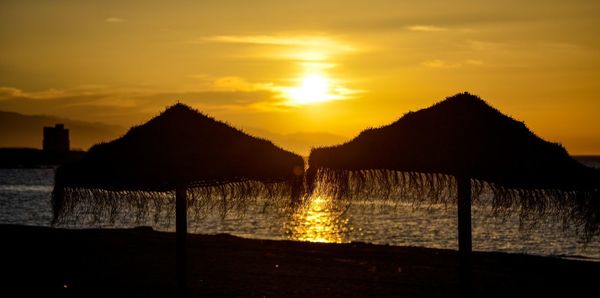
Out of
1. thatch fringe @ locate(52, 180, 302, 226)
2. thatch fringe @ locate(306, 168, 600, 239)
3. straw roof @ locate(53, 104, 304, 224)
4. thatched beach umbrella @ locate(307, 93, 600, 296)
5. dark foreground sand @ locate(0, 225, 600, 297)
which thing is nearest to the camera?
thatch fringe @ locate(306, 168, 600, 239)

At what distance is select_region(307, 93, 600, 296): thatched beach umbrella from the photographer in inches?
417

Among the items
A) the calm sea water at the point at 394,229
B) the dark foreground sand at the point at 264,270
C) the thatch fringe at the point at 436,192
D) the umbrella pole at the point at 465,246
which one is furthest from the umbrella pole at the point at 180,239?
the calm sea water at the point at 394,229

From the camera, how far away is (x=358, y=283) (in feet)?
53.3

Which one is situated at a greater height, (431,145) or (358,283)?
(431,145)

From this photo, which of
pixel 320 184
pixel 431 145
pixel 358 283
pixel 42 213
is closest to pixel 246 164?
pixel 320 184

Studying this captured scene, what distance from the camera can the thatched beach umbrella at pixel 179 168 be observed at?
38.1 ft

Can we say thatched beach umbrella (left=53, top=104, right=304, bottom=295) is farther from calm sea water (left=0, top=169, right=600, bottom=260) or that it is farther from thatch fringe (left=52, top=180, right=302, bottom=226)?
calm sea water (left=0, top=169, right=600, bottom=260)

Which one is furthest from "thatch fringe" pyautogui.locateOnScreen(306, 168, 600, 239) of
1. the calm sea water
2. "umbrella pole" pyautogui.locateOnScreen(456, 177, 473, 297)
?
the calm sea water

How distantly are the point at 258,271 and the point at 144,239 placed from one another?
8147 millimetres

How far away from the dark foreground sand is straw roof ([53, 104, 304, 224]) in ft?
9.87

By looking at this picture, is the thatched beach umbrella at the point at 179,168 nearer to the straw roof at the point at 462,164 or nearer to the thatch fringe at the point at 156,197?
the thatch fringe at the point at 156,197

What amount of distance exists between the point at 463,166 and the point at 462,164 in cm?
3

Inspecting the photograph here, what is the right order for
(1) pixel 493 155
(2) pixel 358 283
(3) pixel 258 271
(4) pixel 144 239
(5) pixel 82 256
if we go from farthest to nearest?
(4) pixel 144 239 → (5) pixel 82 256 → (3) pixel 258 271 → (2) pixel 358 283 → (1) pixel 493 155

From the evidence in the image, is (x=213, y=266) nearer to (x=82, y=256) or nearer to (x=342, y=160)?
(x=82, y=256)
